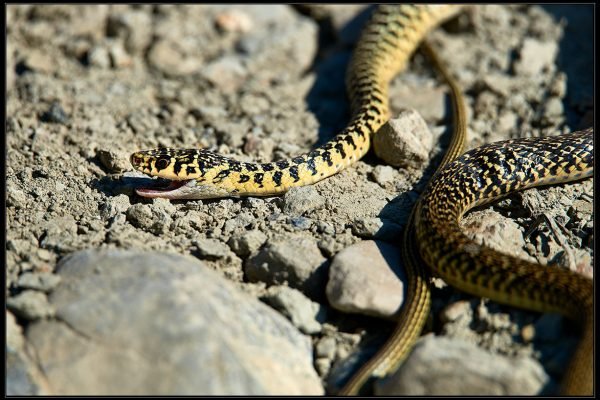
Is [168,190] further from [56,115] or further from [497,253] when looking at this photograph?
[497,253]

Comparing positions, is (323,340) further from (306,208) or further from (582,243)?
(582,243)

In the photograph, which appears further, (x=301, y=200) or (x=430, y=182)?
(x=301, y=200)

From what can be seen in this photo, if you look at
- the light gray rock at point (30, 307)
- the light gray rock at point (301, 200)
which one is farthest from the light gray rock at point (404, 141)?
the light gray rock at point (30, 307)

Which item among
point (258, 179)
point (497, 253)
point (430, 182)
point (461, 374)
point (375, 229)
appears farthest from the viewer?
point (258, 179)

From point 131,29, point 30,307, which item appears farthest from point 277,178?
point 131,29

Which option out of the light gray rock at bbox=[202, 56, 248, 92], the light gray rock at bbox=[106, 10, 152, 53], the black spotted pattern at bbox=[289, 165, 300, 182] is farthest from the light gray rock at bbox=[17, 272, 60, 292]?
the light gray rock at bbox=[106, 10, 152, 53]

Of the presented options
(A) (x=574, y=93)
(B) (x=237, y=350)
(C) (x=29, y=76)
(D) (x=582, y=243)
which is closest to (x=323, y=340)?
(B) (x=237, y=350)
